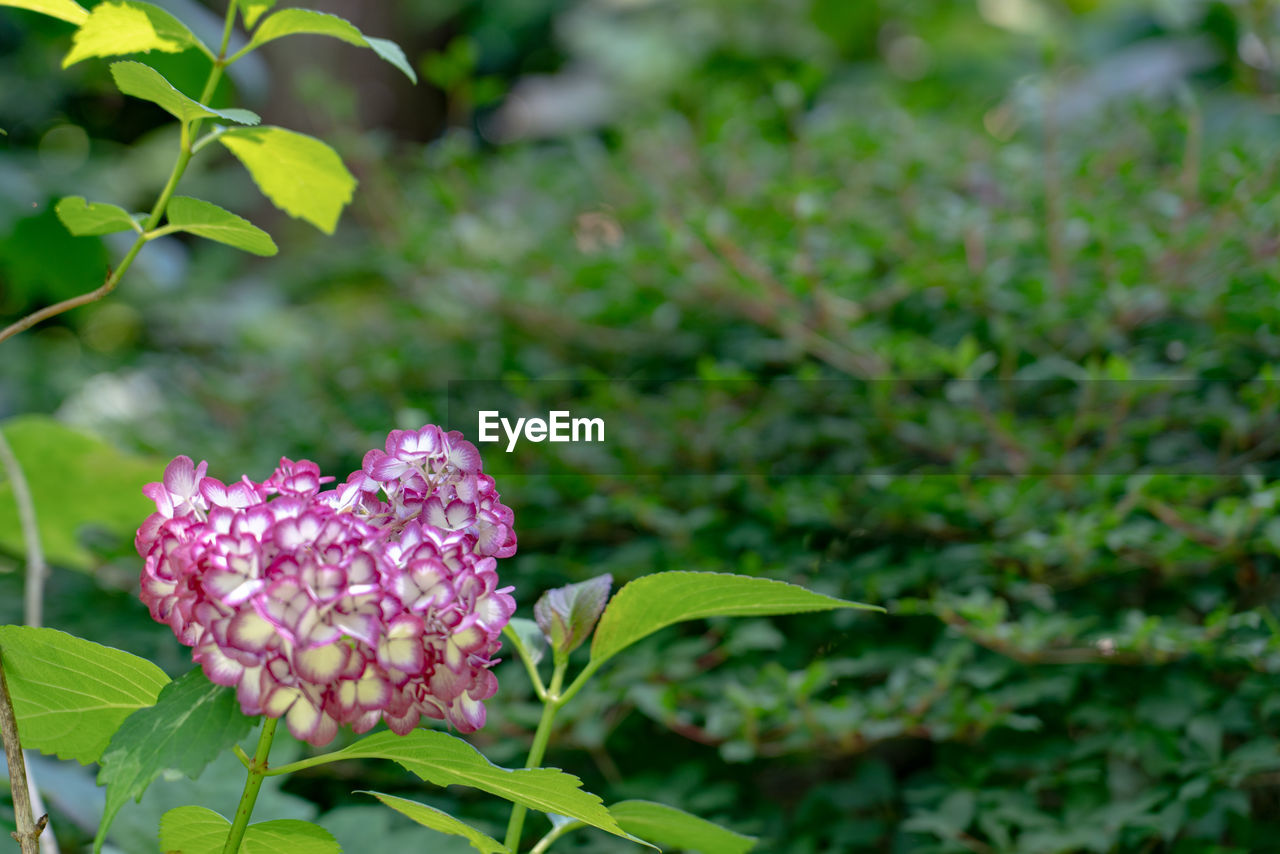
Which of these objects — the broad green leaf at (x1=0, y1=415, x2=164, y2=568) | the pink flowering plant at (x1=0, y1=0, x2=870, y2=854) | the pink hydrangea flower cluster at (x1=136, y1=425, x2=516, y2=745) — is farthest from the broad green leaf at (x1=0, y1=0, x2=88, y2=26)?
the broad green leaf at (x1=0, y1=415, x2=164, y2=568)

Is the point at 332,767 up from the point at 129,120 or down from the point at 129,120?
down

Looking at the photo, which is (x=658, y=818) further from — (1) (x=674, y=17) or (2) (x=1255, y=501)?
(1) (x=674, y=17)

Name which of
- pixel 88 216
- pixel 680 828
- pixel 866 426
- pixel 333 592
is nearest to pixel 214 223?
pixel 88 216

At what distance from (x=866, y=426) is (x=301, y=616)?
82 cm

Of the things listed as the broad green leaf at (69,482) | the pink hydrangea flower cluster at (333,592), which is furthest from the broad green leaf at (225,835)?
the broad green leaf at (69,482)

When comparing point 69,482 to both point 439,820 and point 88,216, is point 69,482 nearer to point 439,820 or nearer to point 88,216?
point 88,216

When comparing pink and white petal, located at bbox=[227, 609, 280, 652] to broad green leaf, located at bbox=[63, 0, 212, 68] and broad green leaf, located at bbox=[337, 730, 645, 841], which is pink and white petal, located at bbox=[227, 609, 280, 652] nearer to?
broad green leaf, located at bbox=[337, 730, 645, 841]

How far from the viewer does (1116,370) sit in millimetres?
882

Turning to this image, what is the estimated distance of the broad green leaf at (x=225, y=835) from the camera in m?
0.51

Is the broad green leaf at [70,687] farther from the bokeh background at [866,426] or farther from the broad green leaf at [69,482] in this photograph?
the broad green leaf at [69,482]

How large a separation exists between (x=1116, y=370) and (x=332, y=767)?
859 mm

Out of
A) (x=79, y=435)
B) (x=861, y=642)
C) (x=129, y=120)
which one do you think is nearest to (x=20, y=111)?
(x=129, y=120)

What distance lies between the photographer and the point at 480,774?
0.47 m

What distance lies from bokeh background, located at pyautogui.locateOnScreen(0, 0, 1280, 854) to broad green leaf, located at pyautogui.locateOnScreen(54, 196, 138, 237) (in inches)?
18.6
